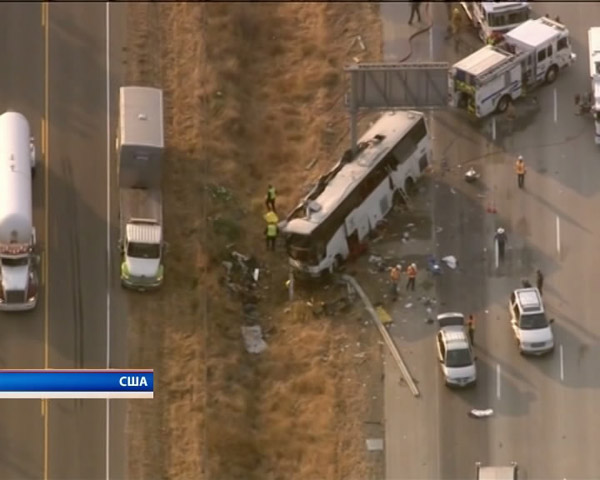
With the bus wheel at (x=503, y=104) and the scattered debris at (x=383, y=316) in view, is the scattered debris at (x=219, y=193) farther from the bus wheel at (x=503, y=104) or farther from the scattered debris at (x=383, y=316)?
the bus wheel at (x=503, y=104)

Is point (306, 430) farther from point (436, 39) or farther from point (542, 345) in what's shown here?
point (436, 39)

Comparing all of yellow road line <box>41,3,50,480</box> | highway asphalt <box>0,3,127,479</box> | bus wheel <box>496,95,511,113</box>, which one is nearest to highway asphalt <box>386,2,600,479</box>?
bus wheel <box>496,95,511,113</box>

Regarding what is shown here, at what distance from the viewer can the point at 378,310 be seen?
10794cm

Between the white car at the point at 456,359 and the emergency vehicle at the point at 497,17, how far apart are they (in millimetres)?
20053

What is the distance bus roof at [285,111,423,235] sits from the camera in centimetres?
10781

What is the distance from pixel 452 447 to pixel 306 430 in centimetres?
598

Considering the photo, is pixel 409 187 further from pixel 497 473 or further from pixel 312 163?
pixel 497 473

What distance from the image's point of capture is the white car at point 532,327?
4161 inches

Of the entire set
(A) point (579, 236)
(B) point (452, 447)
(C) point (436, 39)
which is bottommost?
(B) point (452, 447)

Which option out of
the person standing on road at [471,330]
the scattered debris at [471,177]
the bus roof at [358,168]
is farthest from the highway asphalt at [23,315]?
the scattered debris at [471,177]

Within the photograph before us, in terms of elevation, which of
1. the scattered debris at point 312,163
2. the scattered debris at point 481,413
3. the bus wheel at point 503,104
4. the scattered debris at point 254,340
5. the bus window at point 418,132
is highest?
the bus wheel at point 503,104

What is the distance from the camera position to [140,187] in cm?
10962

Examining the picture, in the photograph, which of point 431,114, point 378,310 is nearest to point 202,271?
point 378,310

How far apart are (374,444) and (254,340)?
7.75m
